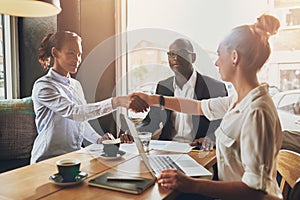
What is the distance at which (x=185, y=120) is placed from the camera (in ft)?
7.25

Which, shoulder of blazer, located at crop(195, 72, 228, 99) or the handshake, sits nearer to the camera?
the handshake

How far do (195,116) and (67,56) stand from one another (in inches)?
36.4

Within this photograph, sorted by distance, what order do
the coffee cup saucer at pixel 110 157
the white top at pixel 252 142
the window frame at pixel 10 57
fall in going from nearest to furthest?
the white top at pixel 252 142, the coffee cup saucer at pixel 110 157, the window frame at pixel 10 57

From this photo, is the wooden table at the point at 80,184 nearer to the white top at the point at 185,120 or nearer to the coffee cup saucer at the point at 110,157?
the coffee cup saucer at the point at 110,157

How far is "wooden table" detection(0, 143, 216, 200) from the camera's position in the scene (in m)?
1.12

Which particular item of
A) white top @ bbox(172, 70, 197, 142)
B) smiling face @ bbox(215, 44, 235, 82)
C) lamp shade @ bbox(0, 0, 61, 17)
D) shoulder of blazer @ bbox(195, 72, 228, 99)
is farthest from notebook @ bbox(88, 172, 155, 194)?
shoulder of blazer @ bbox(195, 72, 228, 99)

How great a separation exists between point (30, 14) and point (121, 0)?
156 cm

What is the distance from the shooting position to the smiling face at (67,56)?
1.93m

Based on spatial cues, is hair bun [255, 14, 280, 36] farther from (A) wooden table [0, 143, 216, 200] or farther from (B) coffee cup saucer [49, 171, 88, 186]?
(B) coffee cup saucer [49, 171, 88, 186]

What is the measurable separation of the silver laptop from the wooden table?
3 cm

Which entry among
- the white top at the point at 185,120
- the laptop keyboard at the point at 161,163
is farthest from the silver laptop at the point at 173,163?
the white top at the point at 185,120

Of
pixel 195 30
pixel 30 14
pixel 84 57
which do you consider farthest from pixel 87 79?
pixel 30 14

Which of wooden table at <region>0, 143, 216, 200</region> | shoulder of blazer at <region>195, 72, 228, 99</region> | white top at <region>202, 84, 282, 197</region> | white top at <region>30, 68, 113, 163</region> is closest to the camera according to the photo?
white top at <region>202, 84, 282, 197</region>

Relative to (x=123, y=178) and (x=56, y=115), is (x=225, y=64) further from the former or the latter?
(x=56, y=115)
